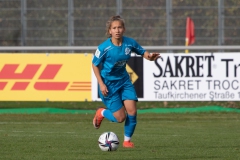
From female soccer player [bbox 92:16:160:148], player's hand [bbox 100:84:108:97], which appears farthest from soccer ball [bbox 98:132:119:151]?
player's hand [bbox 100:84:108:97]

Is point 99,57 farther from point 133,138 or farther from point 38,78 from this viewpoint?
point 38,78

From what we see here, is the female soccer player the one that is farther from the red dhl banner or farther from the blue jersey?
the red dhl banner

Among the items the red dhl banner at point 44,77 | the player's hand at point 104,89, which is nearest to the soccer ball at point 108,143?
the player's hand at point 104,89

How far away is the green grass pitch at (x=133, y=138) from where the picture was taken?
940cm

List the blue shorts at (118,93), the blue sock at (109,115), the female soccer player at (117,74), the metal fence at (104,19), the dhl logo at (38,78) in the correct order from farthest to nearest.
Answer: the metal fence at (104,19) < the dhl logo at (38,78) < the blue sock at (109,115) < the blue shorts at (118,93) < the female soccer player at (117,74)

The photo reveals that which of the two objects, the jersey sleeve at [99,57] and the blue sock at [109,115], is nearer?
the jersey sleeve at [99,57]

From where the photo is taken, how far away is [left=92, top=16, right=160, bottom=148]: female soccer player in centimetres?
1052

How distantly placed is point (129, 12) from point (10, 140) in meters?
12.6

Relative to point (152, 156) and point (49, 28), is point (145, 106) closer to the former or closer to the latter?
point (49, 28)

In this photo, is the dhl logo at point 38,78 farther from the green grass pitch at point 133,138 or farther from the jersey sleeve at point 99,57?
the jersey sleeve at point 99,57

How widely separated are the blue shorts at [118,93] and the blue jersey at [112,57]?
90mm

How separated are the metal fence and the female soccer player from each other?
1263 centimetres

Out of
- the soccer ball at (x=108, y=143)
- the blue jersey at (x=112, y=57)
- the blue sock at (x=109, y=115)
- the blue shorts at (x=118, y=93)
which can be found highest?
the blue jersey at (x=112, y=57)

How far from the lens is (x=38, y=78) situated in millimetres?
18797
